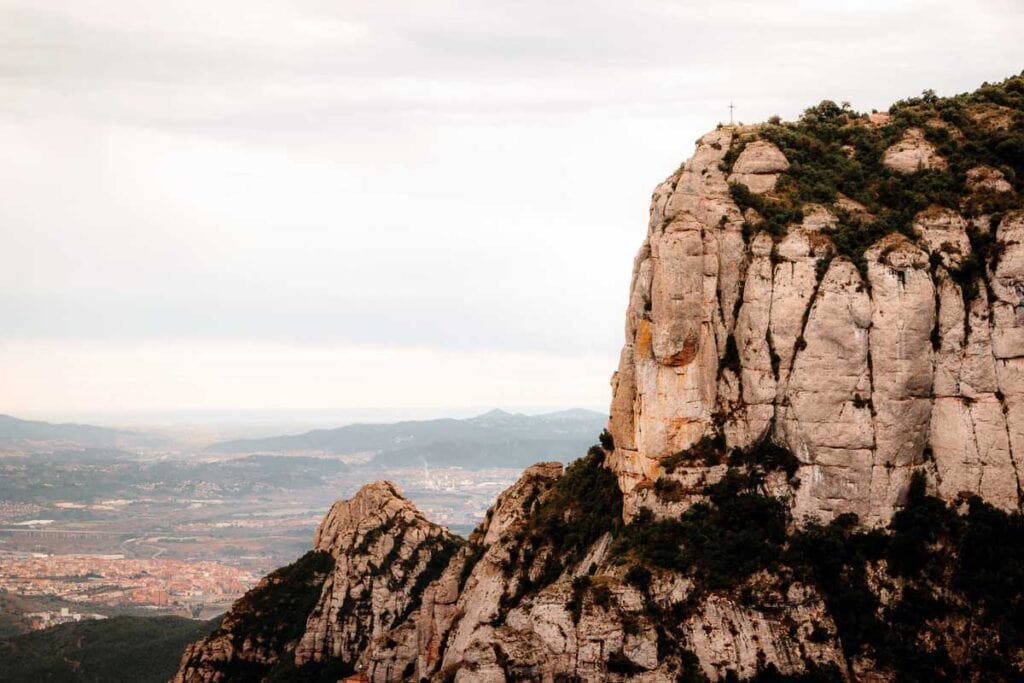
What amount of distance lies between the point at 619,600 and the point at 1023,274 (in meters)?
32.6

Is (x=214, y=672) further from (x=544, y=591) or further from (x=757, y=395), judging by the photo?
(x=757, y=395)

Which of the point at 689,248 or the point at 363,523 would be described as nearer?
the point at 689,248

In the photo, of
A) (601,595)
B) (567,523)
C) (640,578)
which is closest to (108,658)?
(567,523)

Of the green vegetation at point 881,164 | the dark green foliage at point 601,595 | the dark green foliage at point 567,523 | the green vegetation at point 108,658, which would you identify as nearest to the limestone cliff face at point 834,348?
the green vegetation at point 881,164

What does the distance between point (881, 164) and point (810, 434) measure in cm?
2307

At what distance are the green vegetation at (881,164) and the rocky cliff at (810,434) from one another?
0.19m

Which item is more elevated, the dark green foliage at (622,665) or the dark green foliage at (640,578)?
the dark green foliage at (640,578)

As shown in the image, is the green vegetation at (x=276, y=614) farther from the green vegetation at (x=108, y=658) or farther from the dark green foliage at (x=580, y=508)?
the green vegetation at (x=108, y=658)

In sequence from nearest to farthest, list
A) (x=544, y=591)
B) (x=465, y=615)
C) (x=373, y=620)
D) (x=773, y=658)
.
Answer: (x=773, y=658)
(x=544, y=591)
(x=465, y=615)
(x=373, y=620)

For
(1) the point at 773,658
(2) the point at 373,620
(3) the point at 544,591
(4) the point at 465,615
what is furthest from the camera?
A: (2) the point at 373,620

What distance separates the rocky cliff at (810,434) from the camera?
6794 cm

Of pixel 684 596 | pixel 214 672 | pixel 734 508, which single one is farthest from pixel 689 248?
pixel 214 672

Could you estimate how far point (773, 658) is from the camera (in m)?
67.6

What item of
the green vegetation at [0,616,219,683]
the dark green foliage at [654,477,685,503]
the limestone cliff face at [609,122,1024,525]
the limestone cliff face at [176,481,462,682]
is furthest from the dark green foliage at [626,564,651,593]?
the green vegetation at [0,616,219,683]
